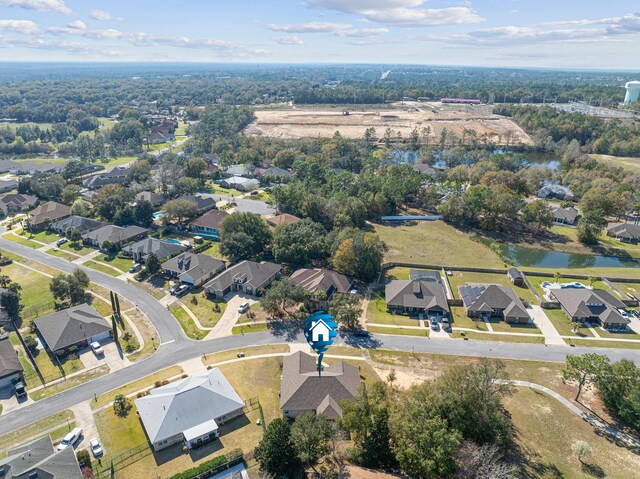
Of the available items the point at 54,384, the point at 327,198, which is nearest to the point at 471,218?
the point at 327,198

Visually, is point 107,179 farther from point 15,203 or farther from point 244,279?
point 244,279

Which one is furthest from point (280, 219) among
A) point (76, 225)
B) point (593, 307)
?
point (593, 307)

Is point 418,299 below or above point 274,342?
above

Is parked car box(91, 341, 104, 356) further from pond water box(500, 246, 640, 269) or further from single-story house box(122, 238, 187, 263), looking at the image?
pond water box(500, 246, 640, 269)

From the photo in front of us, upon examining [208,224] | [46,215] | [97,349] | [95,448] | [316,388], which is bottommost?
[97,349]

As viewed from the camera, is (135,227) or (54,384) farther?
(135,227)

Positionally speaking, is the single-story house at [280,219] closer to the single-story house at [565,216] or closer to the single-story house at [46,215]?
the single-story house at [46,215]

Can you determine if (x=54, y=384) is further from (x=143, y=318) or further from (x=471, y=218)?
(x=471, y=218)
